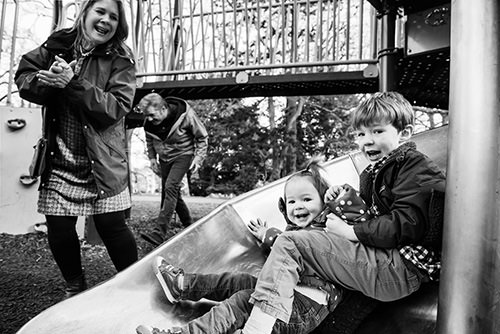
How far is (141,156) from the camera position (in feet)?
Result: 53.5

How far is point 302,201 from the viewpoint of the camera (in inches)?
55.8

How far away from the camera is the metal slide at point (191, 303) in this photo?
1.16 meters

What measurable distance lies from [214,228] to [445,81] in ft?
6.04

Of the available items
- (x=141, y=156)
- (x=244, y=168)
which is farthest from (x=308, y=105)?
(x=141, y=156)

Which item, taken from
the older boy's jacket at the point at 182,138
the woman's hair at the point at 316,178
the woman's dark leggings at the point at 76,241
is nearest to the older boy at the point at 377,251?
the woman's hair at the point at 316,178

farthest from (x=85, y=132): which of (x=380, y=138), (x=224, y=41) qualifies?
(x=224, y=41)

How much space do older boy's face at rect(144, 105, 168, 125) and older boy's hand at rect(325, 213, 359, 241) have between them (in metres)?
2.32

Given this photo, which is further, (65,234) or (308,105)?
(308,105)

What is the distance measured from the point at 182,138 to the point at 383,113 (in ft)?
7.98

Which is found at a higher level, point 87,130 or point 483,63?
point 483,63

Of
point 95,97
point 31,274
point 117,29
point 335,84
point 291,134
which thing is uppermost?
point 117,29

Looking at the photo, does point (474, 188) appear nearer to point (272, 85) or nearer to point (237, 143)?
point (272, 85)

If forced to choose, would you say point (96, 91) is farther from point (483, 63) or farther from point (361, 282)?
point (483, 63)

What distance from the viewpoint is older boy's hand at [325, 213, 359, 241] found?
115cm
